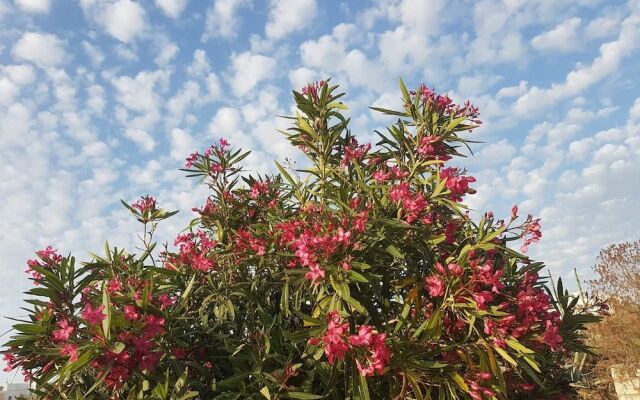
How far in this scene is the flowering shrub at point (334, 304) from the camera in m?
2.55

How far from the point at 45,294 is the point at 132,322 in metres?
0.72

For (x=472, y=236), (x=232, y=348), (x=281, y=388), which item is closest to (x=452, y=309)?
(x=472, y=236)

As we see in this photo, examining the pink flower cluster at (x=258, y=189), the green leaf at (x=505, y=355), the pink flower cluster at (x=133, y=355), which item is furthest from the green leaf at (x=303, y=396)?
the pink flower cluster at (x=258, y=189)

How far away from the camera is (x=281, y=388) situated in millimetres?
2658

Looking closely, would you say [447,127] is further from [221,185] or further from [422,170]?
[221,185]

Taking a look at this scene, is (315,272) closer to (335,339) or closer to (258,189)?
(335,339)

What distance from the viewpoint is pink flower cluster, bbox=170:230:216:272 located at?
3309mm

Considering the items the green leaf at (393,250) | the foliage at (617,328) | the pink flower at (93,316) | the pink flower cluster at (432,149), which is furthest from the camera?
the foliage at (617,328)

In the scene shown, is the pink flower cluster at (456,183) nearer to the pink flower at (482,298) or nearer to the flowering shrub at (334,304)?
the flowering shrub at (334,304)

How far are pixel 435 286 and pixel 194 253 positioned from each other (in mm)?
1529

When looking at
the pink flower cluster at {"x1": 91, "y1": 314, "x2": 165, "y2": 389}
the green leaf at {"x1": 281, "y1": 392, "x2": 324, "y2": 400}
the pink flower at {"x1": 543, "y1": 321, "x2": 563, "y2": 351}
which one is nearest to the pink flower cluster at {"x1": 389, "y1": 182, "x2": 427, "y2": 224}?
the pink flower at {"x1": 543, "y1": 321, "x2": 563, "y2": 351}

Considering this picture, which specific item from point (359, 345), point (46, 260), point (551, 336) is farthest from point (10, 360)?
point (551, 336)

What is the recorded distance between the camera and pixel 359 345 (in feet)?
8.03

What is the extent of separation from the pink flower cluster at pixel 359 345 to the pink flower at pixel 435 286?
0.48m
